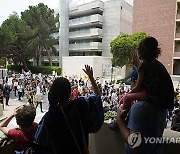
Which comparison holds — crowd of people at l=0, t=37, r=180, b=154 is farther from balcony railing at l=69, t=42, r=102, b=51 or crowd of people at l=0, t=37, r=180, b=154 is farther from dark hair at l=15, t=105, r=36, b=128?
balcony railing at l=69, t=42, r=102, b=51

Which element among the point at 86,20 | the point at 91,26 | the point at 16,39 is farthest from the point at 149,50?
the point at 86,20

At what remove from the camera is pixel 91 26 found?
4156 cm

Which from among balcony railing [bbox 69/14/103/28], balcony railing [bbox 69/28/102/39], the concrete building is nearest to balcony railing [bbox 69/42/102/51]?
the concrete building

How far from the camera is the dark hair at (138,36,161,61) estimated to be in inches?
60.4

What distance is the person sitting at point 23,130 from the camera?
1688 millimetres

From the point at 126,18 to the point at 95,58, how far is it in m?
12.4

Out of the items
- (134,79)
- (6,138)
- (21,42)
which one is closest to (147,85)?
(134,79)

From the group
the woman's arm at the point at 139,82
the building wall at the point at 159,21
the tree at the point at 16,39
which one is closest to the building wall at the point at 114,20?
the building wall at the point at 159,21

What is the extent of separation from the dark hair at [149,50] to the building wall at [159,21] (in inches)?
1055

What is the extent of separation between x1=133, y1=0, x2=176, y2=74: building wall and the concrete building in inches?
308

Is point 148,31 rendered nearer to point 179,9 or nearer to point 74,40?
point 179,9

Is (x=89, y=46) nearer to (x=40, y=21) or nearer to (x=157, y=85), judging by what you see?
(x=40, y=21)

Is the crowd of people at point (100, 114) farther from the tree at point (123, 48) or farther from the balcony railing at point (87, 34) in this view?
the balcony railing at point (87, 34)

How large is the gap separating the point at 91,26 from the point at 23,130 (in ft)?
134
